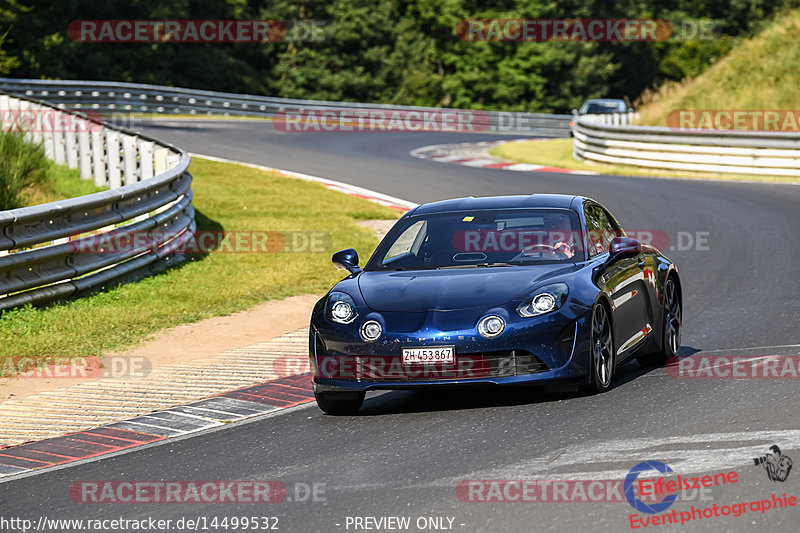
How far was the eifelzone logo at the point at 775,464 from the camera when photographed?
5.66m

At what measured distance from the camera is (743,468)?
5.80 m

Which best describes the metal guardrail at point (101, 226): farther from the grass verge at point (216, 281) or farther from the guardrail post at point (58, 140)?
the guardrail post at point (58, 140)

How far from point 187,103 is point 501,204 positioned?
117 ft

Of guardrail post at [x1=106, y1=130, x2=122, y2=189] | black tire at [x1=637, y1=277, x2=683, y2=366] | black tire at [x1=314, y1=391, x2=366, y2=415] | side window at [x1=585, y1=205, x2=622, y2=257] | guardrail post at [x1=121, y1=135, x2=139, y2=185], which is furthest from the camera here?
guardrail post at [x1=106, y1=130, x2=122, y2=189]

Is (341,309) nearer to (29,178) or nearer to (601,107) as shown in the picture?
(29,178)

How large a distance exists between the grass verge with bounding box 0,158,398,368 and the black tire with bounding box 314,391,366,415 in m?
3.20

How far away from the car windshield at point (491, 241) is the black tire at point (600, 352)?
59cm

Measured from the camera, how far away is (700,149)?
26203 millimetres

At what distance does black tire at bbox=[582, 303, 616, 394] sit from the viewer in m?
Result: 7.76
